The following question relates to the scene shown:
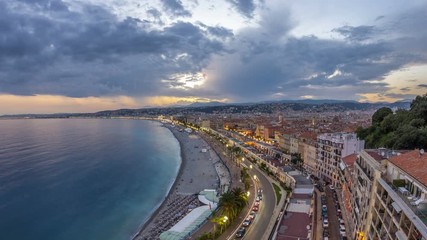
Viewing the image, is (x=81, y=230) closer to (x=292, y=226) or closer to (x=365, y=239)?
(x=292, y=226)

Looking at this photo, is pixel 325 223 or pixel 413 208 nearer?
pixel 413 208

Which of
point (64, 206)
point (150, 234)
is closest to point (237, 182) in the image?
point (150, 234)

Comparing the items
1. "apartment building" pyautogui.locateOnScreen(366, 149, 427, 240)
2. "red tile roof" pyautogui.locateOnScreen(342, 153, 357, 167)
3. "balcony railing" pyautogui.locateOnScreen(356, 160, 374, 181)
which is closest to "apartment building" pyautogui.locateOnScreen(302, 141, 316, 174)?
"red tile roof" pyautogui.locateOnScreen(342, 153, 357, 167)

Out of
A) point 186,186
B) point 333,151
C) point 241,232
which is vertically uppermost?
point 333,151

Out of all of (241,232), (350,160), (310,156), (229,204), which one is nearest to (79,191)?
(229,204)

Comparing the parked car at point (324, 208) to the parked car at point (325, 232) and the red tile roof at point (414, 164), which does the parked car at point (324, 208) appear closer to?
the parked car at point (325, 232)

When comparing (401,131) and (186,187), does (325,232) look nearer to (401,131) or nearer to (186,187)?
(401,131)

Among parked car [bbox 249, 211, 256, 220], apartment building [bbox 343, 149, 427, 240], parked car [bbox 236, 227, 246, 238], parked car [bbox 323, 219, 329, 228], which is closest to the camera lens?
apartment building [bbox 343, 149, 427, 240]

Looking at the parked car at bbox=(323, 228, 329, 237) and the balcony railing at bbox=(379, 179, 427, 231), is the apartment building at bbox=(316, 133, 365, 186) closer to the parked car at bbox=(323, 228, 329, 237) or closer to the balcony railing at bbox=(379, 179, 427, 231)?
the parked car at bbox=(323, 228, 329, 237)
